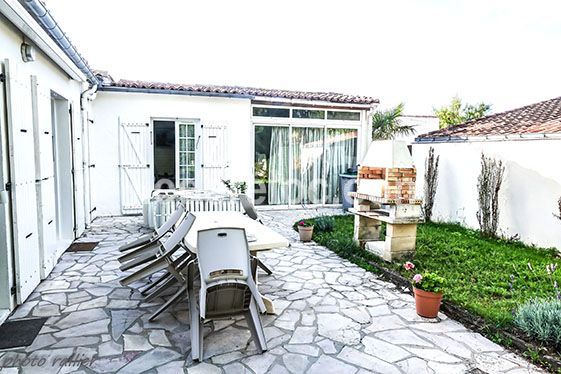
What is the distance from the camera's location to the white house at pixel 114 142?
13.0ft

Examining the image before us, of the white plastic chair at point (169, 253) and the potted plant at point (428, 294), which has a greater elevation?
the white plastic chair at point (169, 253)

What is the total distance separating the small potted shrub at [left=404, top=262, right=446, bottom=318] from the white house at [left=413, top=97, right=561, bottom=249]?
399 cm

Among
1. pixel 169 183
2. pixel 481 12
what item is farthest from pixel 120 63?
pixel 481 12

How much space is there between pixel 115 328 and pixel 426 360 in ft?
9.41

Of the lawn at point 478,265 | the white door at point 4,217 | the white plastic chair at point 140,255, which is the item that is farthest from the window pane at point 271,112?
the white door at point 4,217

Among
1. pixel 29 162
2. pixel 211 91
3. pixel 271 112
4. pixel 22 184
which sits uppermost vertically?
pixel 211 91

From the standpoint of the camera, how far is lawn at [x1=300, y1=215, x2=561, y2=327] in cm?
423

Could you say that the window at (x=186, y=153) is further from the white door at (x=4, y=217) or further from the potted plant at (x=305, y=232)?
the white door at (x=4, y=217)

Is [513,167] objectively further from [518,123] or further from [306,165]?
[306,165]

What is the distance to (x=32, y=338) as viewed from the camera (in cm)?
334

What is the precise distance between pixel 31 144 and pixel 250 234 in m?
2.96

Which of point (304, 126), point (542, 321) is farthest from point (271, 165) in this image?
point (542, 321)

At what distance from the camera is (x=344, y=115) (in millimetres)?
10914

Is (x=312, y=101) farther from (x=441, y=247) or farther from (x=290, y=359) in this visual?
(x=290, y=359)
